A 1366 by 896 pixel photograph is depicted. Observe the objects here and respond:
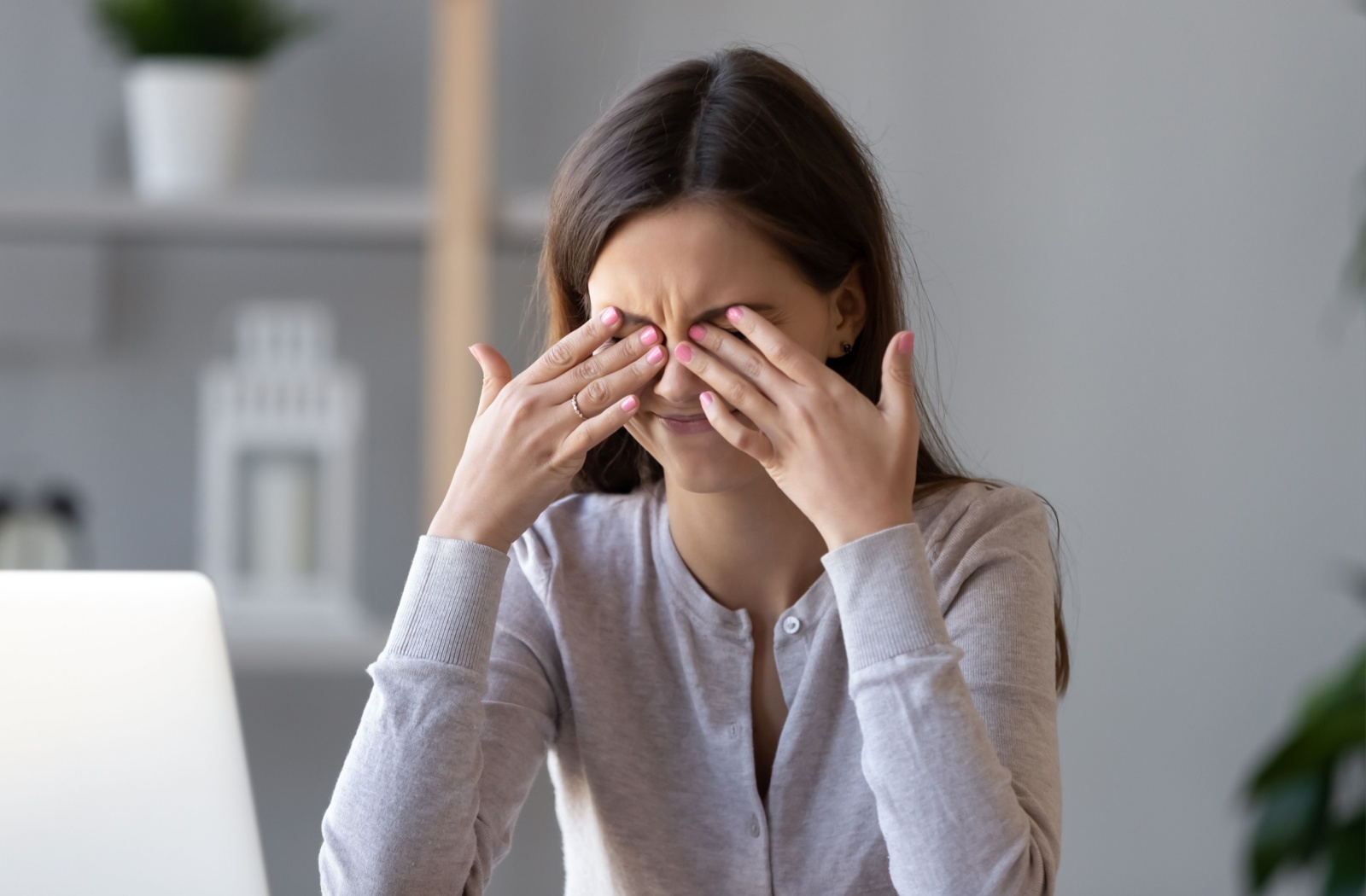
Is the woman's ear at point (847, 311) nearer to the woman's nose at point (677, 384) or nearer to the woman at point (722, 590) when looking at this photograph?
the woman at point (722, 590)

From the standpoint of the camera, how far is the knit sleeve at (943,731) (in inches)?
34.3

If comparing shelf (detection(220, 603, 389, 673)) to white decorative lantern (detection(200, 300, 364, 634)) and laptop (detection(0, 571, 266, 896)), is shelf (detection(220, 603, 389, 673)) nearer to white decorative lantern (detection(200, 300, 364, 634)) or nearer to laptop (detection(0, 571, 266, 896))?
white decorative lantern (detection(200, 300, 364, 634))

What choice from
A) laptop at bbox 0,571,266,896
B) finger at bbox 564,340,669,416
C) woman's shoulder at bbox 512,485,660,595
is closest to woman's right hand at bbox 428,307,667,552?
finger at bbox 564,340,669,416

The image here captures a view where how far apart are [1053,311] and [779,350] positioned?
3.78 ft

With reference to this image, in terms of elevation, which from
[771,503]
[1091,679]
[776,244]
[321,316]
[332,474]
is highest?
[776,244]

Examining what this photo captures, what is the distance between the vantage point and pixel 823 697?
108 centimetres

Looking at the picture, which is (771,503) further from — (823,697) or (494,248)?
(494,248)

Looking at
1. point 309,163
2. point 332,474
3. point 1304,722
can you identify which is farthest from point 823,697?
→ point 309,163

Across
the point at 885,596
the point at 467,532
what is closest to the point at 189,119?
the point at 467,532

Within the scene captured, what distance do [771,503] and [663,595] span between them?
0.12 m

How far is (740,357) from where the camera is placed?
0.99 metres

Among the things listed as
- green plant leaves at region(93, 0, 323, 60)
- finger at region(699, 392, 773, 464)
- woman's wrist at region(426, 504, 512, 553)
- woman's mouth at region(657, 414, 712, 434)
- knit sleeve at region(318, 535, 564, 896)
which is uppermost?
green plant leaves at region(93, 0, 323, 60)

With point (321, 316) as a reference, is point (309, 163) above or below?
above

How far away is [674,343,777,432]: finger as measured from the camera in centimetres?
98
